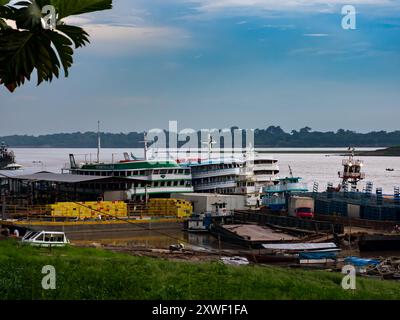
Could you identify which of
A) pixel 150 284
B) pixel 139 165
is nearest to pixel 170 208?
pixel 139 165

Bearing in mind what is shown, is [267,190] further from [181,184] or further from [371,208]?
[371,208]

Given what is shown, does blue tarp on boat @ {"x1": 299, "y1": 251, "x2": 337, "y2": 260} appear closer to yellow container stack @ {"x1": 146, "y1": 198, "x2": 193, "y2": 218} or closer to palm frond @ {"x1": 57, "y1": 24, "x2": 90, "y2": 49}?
yellow container stack @ {"x1": 146, "y1": 198, "x2": 193, "y2": 218}

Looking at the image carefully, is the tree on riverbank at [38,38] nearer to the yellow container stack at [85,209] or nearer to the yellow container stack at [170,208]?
the yellow container stack at [85,209]

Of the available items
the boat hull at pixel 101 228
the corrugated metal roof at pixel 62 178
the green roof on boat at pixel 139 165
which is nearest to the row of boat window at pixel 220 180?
the green roof on boat at pixel 139 165

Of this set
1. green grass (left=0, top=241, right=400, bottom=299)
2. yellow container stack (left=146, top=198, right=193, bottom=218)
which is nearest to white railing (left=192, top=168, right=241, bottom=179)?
yellow container stack (left=146, top=198, right=193, bottom=218)

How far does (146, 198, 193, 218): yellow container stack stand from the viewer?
160 ft

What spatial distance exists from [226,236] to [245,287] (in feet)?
94.0

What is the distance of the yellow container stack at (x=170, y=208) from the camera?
48.8 metres

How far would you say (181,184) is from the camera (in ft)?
183

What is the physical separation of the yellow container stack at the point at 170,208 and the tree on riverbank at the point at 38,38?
40.4 metres

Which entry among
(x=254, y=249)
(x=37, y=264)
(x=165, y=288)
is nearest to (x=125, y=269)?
(x=37, y=264)

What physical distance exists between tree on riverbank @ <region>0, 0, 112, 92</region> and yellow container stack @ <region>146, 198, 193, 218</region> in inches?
1589

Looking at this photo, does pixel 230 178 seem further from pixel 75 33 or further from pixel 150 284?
pixel 75 33
